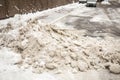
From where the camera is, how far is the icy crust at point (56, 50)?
5598 mm

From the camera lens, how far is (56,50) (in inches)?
234

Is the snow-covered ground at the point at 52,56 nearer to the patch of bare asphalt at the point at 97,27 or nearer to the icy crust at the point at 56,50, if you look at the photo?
the icy crust at the point at 56,50

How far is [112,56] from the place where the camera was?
6.03 meters

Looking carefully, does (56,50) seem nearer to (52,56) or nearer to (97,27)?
(52,56)

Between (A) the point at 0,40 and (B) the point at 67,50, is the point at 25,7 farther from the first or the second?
(B) the point at 67,50

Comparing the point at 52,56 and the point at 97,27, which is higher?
the point at 52,56

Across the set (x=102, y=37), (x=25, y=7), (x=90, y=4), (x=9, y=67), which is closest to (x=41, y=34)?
(x=9, y=67)

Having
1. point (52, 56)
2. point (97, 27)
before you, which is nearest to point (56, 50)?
point (52, 56)

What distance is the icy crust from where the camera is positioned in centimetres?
560

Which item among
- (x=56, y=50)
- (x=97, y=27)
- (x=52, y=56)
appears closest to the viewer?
(x=52, y=56)

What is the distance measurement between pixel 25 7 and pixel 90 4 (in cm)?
654

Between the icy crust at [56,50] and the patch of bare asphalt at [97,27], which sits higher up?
the icy crust at [56,50]

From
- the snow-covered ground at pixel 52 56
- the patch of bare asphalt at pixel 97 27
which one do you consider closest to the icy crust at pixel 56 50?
the snow-covered ground at pixel 52 56

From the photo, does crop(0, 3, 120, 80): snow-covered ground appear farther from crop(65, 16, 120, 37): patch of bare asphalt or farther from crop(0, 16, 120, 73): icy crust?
crop(65, 16, 120, 37): patch of bare asphalt
